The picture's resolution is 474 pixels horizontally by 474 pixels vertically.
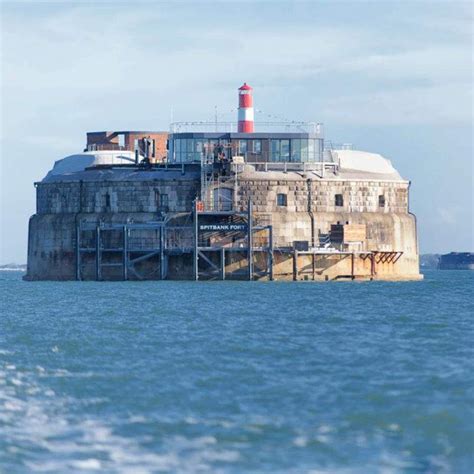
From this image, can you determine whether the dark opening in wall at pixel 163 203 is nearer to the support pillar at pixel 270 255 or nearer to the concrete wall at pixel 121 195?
the concrete wall at pixel 121 195

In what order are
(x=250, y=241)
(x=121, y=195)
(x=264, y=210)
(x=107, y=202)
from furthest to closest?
1. (x=107, y=202)
2. (x=121, y=195)
3. (x=264, y=210)
4. (x=250, y=241)

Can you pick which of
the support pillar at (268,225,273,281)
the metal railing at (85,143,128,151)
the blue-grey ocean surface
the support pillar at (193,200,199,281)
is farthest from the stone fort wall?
the blue-grey ocean surface

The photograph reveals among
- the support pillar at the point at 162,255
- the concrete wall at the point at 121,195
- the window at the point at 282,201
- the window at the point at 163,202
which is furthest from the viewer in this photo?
the window at the point at 282,201

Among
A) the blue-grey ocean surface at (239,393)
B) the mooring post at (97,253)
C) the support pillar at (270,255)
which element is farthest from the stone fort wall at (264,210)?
the blue-grey ocean surface at (239,393)

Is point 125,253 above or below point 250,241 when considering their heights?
below

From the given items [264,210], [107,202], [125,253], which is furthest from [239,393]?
Answer: [107,202]

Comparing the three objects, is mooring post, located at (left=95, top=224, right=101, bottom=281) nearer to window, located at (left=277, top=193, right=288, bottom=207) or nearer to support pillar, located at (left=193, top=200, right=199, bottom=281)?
support pillar, located at (left=193, top=200, right=199, bottom=281)

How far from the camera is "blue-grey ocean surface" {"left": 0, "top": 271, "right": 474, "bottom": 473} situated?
2095 cm

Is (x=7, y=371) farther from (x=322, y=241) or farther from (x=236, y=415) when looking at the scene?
(x=322, y=241)

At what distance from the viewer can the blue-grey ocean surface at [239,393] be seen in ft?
68.7

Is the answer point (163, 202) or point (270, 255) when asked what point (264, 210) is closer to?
point (270, 255)

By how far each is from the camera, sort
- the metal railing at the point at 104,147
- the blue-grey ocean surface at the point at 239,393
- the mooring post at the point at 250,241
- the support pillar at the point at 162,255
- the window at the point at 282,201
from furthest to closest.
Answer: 1. the metal railing at the point at 104,147
2. the window at the point at 282,201
3. the support pillar at the point at 162,255
4. the mooring post at the point at 250,241
5. the blue-grey ocean surface at the point at 239,393

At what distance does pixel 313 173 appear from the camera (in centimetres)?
8369

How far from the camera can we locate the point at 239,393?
84.3 ft
